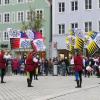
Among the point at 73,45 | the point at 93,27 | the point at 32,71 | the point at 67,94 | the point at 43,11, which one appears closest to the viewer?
the point at 67,94

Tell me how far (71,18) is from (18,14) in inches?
442

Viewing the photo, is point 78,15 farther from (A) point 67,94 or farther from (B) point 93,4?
(A) point 67,94

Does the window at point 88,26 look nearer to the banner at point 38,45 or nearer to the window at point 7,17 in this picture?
the window at point 7,17

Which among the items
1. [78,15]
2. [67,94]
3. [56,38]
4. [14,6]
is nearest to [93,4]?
[78,15]

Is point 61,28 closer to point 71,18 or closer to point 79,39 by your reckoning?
point 71,18

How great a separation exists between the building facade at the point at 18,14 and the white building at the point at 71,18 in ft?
10.3

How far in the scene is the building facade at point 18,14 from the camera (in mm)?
70750

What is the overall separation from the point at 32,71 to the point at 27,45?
17418mm

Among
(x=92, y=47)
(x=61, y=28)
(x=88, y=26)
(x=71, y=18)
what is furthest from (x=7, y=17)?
(x=92, y=47)

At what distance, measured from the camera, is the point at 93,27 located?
209 feet

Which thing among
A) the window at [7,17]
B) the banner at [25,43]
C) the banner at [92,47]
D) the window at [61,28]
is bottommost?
the banner at [92,47]

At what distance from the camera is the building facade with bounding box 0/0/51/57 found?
70.8m

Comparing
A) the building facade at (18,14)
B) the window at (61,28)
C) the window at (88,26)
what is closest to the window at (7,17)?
the building facade at (18,14)

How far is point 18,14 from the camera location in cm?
7450
